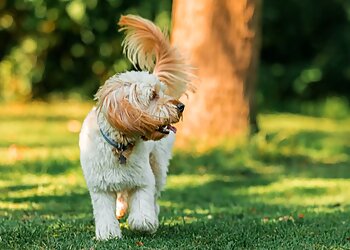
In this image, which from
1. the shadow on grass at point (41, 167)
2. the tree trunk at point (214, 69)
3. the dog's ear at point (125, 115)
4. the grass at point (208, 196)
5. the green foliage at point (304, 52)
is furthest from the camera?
the green foliage at point (304, 52)

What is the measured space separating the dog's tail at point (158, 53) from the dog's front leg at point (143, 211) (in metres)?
0.98

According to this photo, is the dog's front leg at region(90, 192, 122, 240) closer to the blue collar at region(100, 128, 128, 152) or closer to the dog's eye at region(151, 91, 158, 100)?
the blue collar at region(100, 128, 128, 152)

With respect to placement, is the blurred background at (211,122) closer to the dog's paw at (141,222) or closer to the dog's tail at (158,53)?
the dog's paw at (141,222)

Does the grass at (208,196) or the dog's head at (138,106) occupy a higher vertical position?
the dog's head at (138,106)

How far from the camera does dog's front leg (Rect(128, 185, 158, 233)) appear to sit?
639cm

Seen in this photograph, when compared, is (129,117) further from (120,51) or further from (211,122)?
(120,51)

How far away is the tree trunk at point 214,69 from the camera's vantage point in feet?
40.9

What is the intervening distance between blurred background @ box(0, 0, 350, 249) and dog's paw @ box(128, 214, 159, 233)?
83 mm

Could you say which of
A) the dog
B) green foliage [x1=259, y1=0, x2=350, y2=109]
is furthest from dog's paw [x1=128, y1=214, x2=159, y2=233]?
green foliage [x1=259, y1=0, x2=350, y2=109]

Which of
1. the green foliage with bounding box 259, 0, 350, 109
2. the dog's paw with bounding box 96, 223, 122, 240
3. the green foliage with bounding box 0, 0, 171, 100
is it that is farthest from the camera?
the green foliage with bounding box 259, 0, 350, 109

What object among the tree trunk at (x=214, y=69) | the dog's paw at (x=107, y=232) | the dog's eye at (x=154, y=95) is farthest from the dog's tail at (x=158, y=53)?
the tree trunk at (x=214, y=69)

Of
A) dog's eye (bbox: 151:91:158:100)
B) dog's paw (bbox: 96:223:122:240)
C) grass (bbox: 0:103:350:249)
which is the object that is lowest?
grass (bbox: 0:103:350:249)

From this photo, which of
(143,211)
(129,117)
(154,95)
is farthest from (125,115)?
(143,211)

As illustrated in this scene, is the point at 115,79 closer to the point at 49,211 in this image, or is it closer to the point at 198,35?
the point at 49,211
